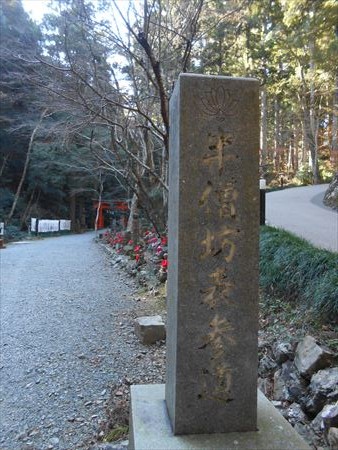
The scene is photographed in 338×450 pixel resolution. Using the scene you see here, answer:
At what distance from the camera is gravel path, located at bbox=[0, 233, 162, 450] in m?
3.29

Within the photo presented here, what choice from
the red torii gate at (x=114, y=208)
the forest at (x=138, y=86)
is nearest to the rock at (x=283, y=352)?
the forest at (x=138, y=86)

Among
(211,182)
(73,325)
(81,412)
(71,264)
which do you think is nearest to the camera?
(211,182)

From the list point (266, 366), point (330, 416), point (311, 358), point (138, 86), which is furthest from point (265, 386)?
point (138, 86)

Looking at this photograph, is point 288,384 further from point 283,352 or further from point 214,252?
point 214,252

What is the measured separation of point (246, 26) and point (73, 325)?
1042cm

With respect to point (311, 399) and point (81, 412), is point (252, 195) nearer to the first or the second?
point (311, 399)

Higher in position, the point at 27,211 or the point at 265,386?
A: the point at 27,211

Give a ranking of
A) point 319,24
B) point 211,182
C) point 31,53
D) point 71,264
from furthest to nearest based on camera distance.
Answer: point 71,264, point 31,53, point 319,24, point 211,182

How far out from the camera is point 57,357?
4.53 meters

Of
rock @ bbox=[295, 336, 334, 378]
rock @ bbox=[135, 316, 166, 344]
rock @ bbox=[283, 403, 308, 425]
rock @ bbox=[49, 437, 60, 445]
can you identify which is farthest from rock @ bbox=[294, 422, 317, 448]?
rock @ bbox=[135, 316, 166, 344]

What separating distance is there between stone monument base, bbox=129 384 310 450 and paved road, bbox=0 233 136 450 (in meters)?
1.11

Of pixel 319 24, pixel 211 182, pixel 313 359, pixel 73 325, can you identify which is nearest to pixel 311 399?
pixel 313 359

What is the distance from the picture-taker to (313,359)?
2992mm

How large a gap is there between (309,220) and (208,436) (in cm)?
748
